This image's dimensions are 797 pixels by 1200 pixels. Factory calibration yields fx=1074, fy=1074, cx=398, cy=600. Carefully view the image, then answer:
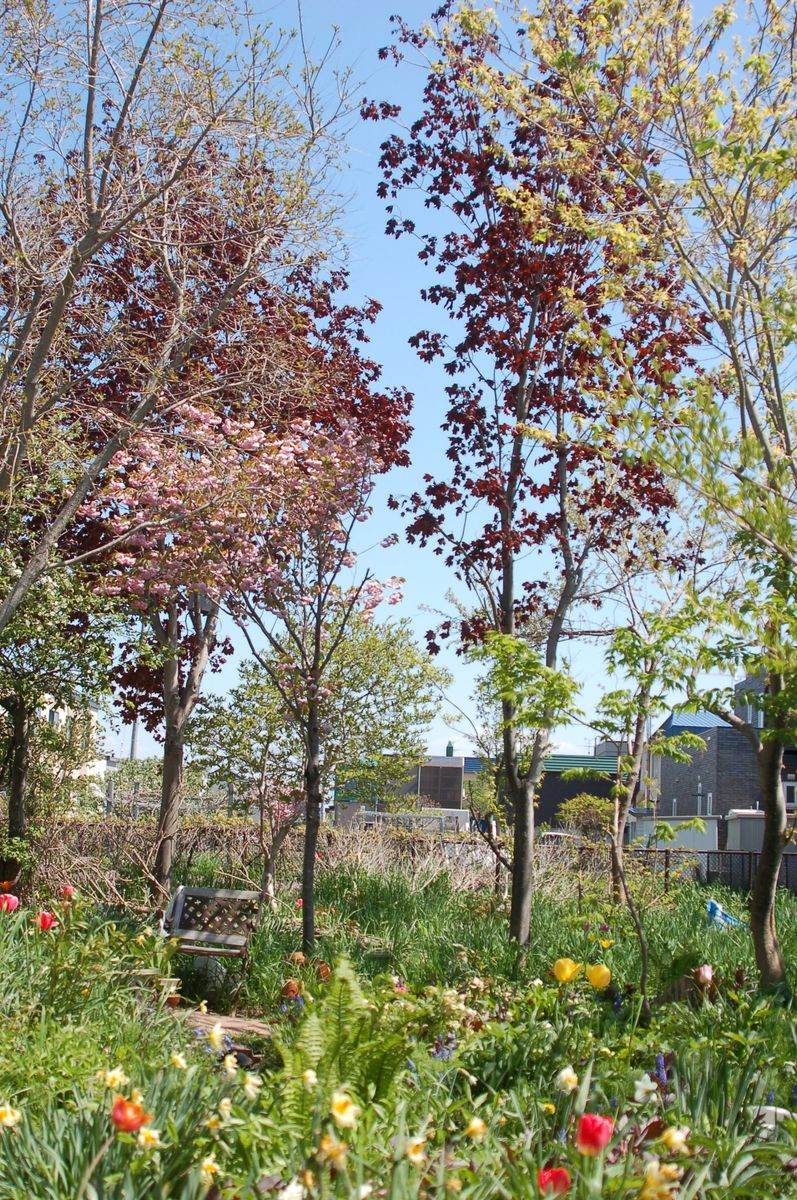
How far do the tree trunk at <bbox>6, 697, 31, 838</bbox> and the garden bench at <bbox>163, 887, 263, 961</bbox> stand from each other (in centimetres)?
279

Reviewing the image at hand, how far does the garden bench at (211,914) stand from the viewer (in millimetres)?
8250

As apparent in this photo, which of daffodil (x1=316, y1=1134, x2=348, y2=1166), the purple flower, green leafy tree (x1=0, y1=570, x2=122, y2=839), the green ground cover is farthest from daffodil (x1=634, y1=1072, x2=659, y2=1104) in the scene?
green leafy tree (x1=0, y1=570, x2=122, y2=839)

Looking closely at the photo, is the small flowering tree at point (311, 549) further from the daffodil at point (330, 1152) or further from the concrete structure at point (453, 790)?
the daffodil at point (330, 1152)

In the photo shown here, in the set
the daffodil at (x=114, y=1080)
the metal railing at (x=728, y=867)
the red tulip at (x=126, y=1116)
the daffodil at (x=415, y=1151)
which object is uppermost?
the red tulip at (x=126, y=1116)

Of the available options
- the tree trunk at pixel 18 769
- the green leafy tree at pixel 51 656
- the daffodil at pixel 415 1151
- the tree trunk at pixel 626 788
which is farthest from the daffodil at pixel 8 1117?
the tree trunk at pixel 18 769

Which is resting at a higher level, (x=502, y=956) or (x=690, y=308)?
(x=690, y=308)

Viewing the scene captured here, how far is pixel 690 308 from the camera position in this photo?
7.32 meters

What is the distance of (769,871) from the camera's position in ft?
19.9

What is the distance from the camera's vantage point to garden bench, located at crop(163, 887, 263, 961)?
8.25 m

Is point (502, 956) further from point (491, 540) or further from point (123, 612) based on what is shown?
point (123, 612)

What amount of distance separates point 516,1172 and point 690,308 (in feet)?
20.1

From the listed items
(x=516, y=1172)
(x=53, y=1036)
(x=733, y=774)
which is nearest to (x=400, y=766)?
(x=53, y=1036)

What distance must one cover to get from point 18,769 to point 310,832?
13.6 feet

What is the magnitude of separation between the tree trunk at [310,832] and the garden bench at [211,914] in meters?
0.54
